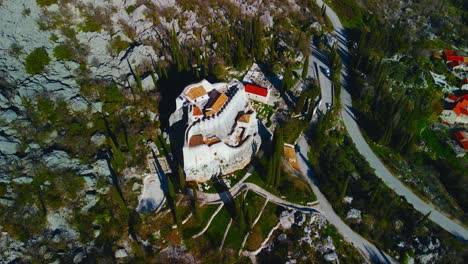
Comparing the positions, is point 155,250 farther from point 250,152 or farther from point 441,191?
point 441,191

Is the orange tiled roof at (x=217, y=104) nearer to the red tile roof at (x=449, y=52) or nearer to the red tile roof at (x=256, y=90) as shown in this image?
the red tile roof at (x=256, y=90)

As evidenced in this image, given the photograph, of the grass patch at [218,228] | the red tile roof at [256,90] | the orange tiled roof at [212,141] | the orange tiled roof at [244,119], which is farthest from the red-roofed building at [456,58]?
the grass patch at [218,228]

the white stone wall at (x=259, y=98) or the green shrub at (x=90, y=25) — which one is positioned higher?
the green shrub at (x=90, y=25)

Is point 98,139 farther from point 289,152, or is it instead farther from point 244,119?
point 289,152

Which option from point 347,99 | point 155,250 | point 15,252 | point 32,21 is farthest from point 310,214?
point 32,21

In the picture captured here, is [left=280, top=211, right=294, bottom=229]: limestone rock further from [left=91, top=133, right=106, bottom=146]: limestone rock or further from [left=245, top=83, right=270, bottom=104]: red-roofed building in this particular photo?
[left=91, top=133, right=106, bottom=146]: limestone rock

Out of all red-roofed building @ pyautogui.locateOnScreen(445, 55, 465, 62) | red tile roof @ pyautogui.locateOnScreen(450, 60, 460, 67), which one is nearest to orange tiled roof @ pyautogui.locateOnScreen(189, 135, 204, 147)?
red tile roof @ pyautogui.locateOnScreen(450, 60, 460, 67)

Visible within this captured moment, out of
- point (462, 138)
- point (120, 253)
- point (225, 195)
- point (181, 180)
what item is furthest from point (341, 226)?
point (462, 138)
